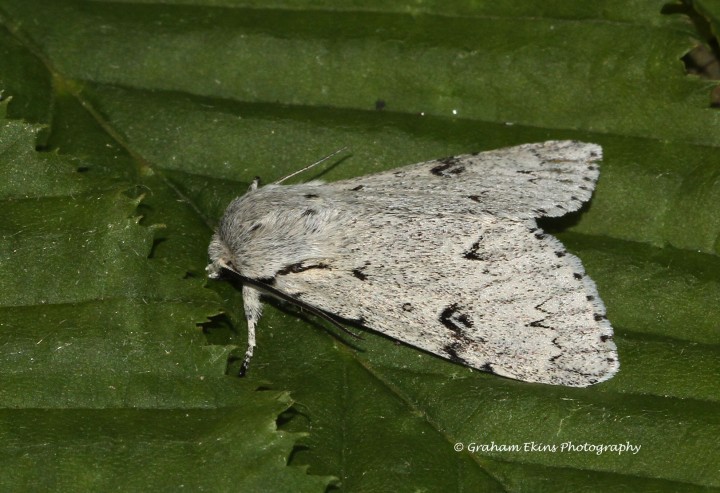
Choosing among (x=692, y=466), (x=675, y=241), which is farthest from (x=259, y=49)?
(x=692, y=466)

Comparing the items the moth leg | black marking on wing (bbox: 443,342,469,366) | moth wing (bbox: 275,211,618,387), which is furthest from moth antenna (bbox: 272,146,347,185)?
black marking on wing (bbox: 443,342,469,366)

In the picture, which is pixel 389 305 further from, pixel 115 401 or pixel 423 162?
pixel 115 401

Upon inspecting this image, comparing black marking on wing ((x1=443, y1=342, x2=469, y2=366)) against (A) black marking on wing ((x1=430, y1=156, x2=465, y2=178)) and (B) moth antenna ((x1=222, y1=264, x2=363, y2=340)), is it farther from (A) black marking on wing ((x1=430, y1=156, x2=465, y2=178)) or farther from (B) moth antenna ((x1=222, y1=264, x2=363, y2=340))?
(A) black marking on wing ((x1=430, y1=156, x2=465, y2=178))

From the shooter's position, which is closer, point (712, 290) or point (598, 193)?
point (712, 290)

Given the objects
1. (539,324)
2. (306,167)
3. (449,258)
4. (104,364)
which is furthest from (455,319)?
(104,364)

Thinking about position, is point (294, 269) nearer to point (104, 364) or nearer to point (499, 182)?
point (104, 364)

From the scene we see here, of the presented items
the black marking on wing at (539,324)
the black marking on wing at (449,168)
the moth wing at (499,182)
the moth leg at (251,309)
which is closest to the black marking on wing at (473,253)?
the moth wing at (499,182)
